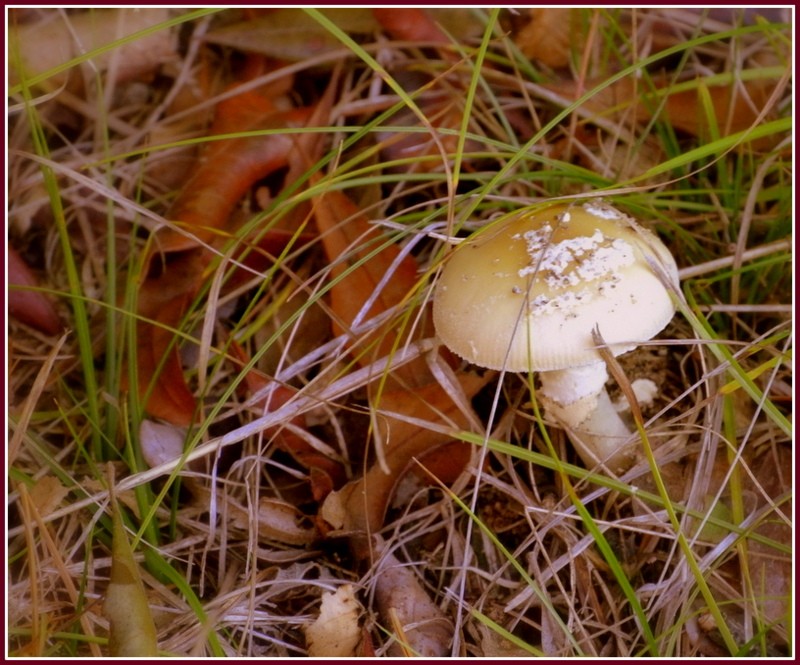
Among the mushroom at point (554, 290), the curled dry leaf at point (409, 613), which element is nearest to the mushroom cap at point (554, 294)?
the mushroom at point (554, 290)

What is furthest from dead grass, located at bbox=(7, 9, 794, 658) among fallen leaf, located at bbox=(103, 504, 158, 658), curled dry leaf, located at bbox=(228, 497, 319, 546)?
fallen leaf, located at bbox=(103, 504, 158, 658)

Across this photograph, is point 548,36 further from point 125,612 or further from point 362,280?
point 125,612

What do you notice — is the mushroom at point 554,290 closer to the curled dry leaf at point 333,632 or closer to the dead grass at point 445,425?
the dead grass at point 445,425

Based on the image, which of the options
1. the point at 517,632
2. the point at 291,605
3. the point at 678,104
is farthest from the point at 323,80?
the point at 517,632

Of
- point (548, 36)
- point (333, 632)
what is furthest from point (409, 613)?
point (548, 36)

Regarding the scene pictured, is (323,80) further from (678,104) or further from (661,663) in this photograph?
(661,663)
